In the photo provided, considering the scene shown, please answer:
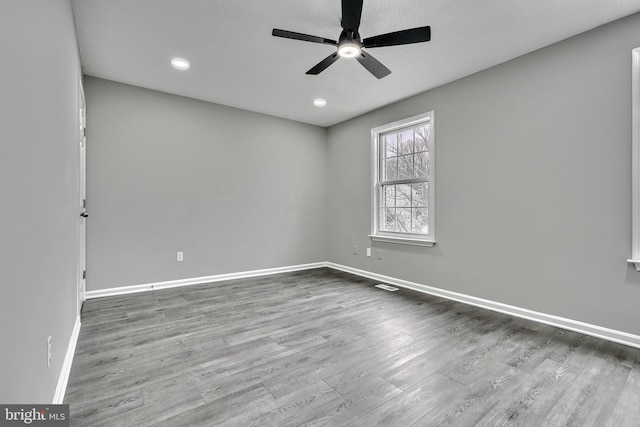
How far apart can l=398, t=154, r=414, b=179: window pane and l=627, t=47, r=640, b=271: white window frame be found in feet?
7.13

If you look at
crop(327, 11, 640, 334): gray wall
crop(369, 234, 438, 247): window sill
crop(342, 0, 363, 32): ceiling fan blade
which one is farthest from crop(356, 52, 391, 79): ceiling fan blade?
crop(369, 234, 438, 247): window sill

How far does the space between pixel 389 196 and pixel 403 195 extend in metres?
0.26

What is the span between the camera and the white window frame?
90.4 inches

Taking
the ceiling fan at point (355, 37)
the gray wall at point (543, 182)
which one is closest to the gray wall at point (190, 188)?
the gray wall at point (543, 182)

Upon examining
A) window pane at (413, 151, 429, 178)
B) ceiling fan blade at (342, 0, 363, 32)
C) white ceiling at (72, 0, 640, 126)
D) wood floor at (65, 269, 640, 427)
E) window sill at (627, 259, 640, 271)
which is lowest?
wood floor at (65, 269, 640, 427)

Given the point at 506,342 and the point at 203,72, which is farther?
the point at 203,72

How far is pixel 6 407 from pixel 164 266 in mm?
3268

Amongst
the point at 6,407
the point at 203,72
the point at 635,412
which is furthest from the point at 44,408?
the point at 203,72

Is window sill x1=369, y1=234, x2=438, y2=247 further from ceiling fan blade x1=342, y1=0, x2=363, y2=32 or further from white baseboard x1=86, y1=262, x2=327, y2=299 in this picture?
ceiling fan blade x1=342, y1=0, x2=363, y2=32

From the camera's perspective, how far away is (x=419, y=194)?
404 cm

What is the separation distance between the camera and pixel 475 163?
131 inches

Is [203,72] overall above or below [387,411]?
above

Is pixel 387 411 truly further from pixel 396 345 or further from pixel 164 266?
pixel 164 266

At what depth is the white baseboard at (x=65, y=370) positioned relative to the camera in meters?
1.58
